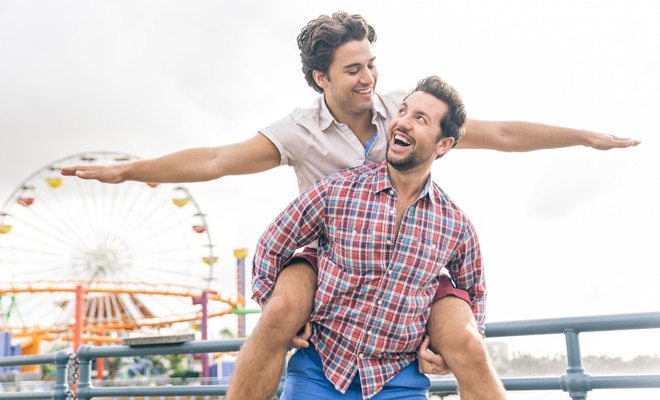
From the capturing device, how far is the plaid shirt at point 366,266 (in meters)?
2.20

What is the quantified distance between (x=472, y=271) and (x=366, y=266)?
0.34 meters

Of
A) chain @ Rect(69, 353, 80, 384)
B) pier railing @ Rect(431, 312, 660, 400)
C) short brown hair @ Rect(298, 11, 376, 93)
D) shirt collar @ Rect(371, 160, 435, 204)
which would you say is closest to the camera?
shirt collar @ Rect(371, 160, 435, 204)

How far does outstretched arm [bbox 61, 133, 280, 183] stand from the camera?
2.43 m

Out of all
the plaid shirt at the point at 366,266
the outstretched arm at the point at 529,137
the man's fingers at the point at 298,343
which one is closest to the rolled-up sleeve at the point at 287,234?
the plaid shirt at the point at 366,266

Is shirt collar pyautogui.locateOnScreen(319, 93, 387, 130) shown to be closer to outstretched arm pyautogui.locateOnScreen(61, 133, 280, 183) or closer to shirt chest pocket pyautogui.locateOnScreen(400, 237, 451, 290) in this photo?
outstretched arm pyautogui.locateOnScreen(61, 133, 280, 183)

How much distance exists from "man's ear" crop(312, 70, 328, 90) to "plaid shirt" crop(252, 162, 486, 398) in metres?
0.44

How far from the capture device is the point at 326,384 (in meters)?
2.24

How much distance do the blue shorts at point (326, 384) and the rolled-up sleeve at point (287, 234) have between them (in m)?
0.21

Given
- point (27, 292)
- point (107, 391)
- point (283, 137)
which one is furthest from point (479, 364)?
point (27, 292)

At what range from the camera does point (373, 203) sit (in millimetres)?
2236

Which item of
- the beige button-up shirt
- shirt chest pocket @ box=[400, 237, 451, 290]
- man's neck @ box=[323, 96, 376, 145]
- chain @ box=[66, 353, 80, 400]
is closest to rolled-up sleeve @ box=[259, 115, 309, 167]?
the beige button-up shirt

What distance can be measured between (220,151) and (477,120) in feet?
2.81

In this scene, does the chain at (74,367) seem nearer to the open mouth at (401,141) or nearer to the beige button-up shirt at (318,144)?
the beige button-up shirt at (318,144)

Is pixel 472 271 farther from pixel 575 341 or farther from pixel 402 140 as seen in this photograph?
pixel 575 341
